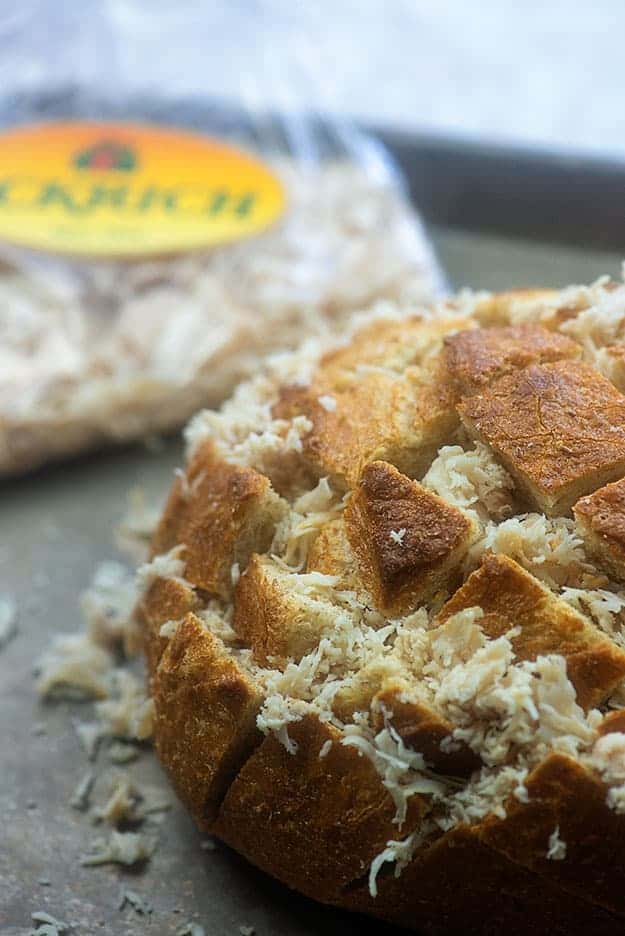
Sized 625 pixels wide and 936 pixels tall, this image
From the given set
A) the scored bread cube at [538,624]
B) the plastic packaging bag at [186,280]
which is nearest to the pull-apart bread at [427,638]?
the scored bread cube at [538,624]

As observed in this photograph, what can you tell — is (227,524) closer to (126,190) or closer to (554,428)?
(554,428)

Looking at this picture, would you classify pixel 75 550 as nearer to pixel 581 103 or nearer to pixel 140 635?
pixel 140 635

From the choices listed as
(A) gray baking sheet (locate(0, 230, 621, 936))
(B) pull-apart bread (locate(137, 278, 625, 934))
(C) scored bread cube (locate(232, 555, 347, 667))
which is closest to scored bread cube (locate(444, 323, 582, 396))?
(B) pull-apart bread (locate(137, 278, 625, 934))

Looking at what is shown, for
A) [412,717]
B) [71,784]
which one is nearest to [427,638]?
[412,717]

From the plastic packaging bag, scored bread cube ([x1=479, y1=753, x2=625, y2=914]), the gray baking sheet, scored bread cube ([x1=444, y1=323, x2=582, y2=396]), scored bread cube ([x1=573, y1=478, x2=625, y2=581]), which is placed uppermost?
scored bread cube ([x1=444, y1=323, x2=582, y2=396])

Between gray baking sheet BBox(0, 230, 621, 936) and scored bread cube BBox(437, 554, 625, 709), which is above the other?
scored bread cube BBox(437, 554, 625, 709)

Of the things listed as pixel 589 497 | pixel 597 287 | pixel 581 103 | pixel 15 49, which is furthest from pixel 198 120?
pixel 589 497

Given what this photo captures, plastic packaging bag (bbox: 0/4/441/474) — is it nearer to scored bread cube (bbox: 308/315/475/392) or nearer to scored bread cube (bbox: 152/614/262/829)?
scored bread cube (bbox: 308/315/475/392)
